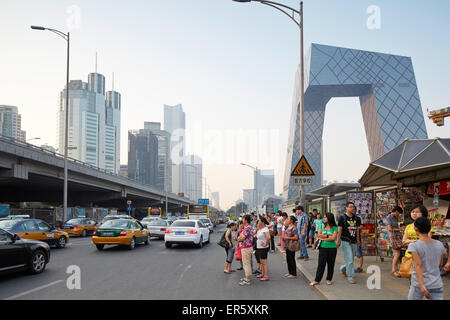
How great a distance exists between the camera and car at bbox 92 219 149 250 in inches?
654

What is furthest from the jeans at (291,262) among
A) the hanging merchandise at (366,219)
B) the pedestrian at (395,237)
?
the hanging merchandise at (366,219)

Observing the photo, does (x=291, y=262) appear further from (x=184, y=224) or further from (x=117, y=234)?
(x=184, y=224)

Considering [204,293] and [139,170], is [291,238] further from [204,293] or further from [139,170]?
[139,170]

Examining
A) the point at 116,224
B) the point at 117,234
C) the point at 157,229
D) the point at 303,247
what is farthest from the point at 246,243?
the point at 157,229

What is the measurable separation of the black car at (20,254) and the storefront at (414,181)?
31.6 ft

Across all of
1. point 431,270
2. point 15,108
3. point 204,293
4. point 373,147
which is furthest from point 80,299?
point 15,108

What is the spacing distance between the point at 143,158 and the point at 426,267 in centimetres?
17546

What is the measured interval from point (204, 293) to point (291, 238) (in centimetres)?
318

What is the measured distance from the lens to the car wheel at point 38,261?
9957 mm

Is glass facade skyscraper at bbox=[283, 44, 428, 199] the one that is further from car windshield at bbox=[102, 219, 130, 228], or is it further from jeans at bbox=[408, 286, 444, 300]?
jeans at bbox=[408, 286, 444, 300]

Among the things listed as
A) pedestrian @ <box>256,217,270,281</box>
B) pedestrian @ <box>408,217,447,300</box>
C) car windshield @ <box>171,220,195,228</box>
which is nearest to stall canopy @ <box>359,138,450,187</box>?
pedestrian @ <box>256,217,270,281</box>

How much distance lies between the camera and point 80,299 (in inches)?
282

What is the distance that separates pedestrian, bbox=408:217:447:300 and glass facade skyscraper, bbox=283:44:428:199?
95091 mm

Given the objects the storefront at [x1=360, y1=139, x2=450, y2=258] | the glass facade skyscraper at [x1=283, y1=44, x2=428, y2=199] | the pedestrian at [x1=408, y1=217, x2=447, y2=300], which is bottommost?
the pedestrian at [x1=408, y1=217, x2=447, y2=300]
